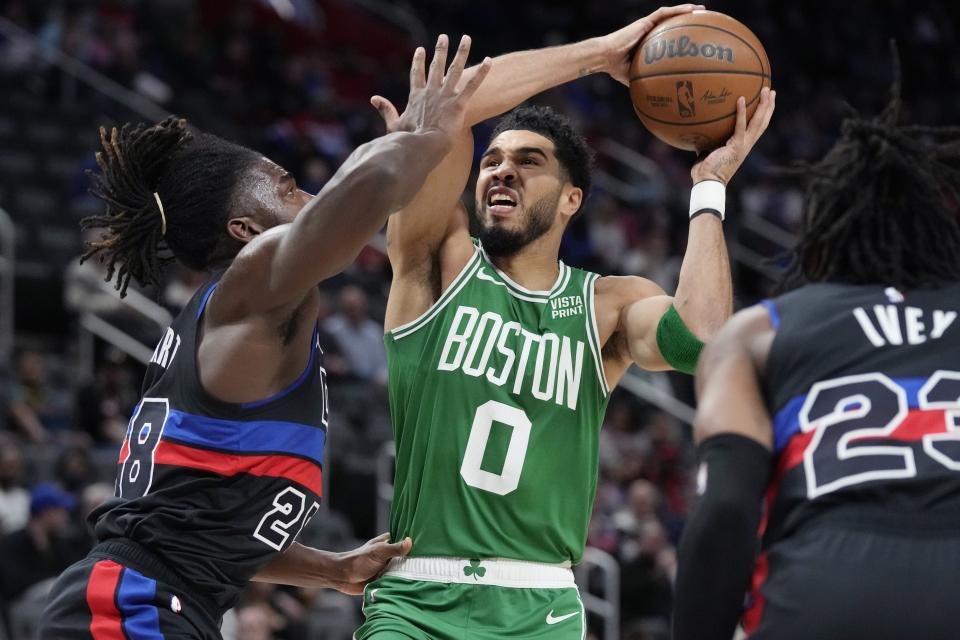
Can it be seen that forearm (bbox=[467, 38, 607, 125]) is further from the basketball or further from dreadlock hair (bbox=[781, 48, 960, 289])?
dreadlock hair (bbox=[781, 48, 960, 289])

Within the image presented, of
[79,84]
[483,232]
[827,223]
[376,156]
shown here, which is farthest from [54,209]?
[827,223]

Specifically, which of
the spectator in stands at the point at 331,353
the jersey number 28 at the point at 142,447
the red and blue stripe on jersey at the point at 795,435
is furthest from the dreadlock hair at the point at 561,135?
the spectator in stands at the point at 331,353

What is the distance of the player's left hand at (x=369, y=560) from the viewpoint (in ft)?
14.4

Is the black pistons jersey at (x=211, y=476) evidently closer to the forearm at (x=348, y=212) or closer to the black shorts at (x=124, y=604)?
the black shorts at (x=124, y=604)

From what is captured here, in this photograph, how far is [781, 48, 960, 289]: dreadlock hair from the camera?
9.60ft

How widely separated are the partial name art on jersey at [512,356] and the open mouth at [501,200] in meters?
0.42

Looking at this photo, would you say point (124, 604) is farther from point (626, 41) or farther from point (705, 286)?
point (626, 41)

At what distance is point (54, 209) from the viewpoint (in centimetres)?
1182

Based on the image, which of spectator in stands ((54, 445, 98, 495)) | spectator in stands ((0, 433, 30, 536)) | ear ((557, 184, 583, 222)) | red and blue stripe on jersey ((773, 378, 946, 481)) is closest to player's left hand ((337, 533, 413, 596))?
ear ((557, 184, 583, 222))

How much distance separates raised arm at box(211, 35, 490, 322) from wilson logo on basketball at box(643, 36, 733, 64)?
3.89ft

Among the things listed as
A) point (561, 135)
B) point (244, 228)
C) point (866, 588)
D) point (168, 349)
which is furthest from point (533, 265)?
point (866, 588)

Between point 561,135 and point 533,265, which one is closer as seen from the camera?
point 533,265

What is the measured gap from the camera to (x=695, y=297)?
4.41 meters

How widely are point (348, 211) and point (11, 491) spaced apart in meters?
6.07
